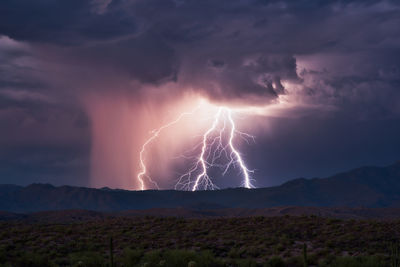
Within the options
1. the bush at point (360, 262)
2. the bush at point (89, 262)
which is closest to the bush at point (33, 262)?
the bush at point (89, 262)

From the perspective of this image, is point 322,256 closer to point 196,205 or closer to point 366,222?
point 366,222

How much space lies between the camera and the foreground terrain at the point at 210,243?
2923cm

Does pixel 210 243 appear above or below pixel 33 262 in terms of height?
above

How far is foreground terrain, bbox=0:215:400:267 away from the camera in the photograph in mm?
29234

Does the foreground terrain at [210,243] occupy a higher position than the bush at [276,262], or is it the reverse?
the foreground terrain at [210,243]

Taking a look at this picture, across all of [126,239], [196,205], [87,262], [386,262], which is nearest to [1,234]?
[126,239]

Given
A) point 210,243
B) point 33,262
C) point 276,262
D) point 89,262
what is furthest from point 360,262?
point 33,262

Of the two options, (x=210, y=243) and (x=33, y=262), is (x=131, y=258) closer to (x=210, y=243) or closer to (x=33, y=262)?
(x=33, y=262)

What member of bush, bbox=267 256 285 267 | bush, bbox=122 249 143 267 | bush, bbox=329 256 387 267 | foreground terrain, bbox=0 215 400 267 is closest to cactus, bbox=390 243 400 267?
foreground terrain, bbox=0 215 400 267

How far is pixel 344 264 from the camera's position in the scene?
26.6 meters

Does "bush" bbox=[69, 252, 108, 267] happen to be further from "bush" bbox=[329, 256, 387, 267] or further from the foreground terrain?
"bush" bbox=[329, 256, 387, 267]

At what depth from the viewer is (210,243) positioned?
3869cm

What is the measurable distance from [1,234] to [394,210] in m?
114

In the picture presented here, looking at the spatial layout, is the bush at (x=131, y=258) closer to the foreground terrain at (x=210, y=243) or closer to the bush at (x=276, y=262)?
the foreground terrain at (x=210, y=243)
